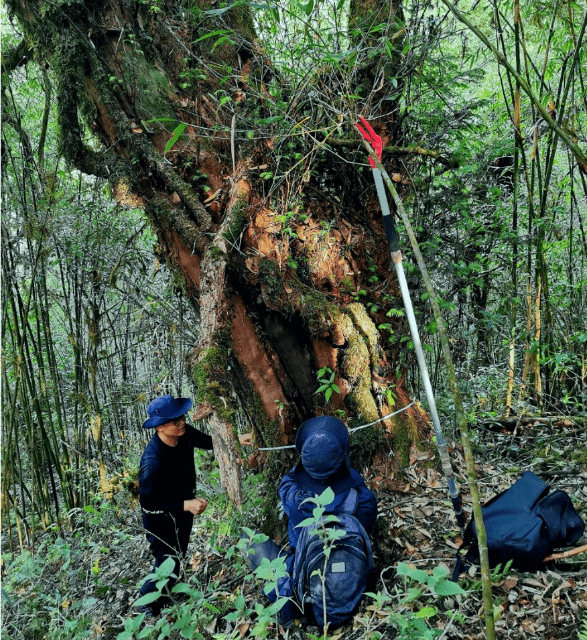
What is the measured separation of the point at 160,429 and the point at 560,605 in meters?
2.29

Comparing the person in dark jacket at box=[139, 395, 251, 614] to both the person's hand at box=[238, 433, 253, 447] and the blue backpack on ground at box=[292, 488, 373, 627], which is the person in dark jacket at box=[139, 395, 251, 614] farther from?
the blue backpack on ground at box=[292, 488, 373, 627]

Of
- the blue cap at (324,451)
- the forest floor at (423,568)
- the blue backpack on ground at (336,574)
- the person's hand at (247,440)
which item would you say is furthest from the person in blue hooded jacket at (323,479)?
the person's hand at (247,440)

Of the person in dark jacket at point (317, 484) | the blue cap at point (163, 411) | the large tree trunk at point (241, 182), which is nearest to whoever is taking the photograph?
the person in dark jacket at point (317, 484)

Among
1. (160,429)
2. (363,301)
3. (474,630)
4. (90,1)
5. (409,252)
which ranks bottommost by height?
(474,630)

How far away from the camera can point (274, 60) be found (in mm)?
3338

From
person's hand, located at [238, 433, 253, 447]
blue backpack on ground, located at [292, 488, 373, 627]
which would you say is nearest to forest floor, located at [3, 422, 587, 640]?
blue backpack on ground, located at [292, 488, 373, 627]

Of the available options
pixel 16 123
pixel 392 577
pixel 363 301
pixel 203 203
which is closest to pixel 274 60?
pixel 203 203

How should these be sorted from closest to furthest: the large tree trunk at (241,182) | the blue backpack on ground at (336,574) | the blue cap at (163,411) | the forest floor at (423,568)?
1. the forest floor at (423,568)
2. the blue backpack on ground at (336,574)
3. the blue cap at (163,411)
4. the large tree trunk at (241,182)

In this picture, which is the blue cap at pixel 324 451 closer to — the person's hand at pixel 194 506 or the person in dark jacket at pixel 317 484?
the person in dark jacket at pixel 317 484

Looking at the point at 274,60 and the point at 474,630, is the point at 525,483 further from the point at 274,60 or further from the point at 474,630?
the point at 274,60

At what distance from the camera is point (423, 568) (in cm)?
239

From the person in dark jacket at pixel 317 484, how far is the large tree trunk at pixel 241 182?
61 cm

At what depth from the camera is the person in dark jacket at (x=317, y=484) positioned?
234 cm

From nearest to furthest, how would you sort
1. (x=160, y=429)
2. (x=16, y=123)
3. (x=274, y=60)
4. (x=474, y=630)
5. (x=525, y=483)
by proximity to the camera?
1. (x=474, y=630)
2. (x=525, y=483)
3. (x=160, y=429)
4. (x=274, y=60)
5. (x=16, y=123)
